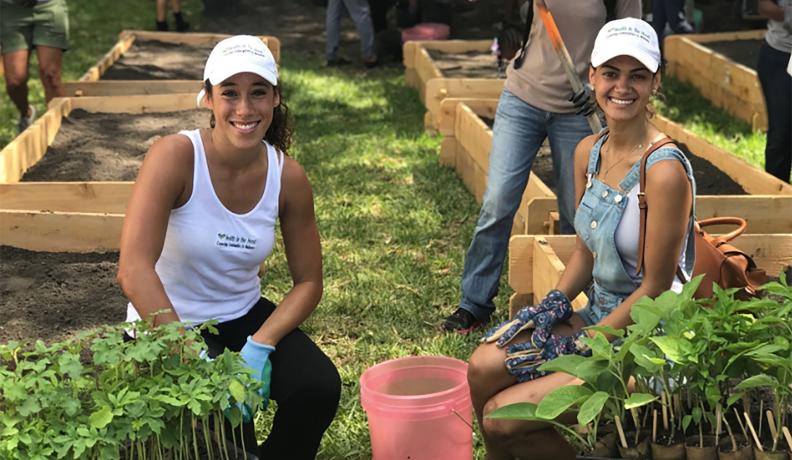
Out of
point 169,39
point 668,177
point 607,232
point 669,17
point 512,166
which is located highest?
point 668,177

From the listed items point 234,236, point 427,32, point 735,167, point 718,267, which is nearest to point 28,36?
point 735,167

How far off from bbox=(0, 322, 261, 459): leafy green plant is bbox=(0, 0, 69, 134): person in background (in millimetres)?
5890

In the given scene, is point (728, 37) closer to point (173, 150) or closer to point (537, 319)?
point (537, 319)

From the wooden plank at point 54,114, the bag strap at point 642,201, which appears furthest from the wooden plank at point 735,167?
the wooden plank at point 54,114

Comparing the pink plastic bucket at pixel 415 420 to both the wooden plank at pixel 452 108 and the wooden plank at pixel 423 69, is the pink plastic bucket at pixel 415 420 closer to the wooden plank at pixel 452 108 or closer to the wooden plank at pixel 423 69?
the wooden plank at pixel 452 108

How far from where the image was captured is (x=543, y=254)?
4703mm

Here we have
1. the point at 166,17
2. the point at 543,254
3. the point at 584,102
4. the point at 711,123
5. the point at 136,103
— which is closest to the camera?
the point at 584,102

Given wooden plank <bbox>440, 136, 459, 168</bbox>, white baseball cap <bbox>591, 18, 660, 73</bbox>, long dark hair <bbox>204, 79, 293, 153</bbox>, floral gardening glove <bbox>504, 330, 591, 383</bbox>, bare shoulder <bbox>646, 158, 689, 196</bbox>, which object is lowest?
wooden plank <bbox>440, 136, 459, 168</bbox>

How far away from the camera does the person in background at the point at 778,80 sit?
21.6 ft

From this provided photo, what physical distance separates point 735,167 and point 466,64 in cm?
556

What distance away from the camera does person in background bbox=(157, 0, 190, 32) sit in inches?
587

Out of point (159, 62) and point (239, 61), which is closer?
point (239, 61)

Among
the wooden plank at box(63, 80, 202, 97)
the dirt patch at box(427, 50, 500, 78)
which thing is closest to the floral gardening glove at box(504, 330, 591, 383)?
the wooden plank at box(63, 80, 202, 97)

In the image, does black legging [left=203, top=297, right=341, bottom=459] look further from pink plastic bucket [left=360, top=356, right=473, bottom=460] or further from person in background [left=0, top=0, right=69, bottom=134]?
person in background [left=0, top=0, right=69, bottom=134]
